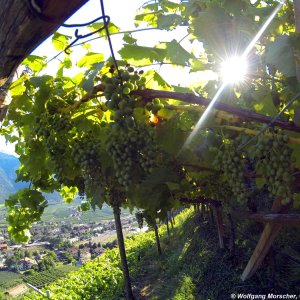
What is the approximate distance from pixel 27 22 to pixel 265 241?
5.56 m

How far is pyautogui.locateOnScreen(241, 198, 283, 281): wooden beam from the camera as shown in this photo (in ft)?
15.9

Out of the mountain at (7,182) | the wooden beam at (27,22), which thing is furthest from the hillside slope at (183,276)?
the mountain at (7,182)

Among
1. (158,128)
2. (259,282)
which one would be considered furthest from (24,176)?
(259,282)

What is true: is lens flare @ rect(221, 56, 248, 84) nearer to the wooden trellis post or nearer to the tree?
the wooden trellis post

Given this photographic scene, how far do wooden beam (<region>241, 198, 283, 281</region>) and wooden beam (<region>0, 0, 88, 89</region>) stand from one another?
4.05m

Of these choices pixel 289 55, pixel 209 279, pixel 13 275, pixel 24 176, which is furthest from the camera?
pixel 13 275

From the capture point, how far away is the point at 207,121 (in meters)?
2.11

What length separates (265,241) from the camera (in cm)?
587

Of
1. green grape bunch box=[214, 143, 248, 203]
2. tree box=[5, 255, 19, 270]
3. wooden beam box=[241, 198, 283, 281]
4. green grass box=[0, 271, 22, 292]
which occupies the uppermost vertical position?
green grape bunch box=[214, 143, 248, 203]

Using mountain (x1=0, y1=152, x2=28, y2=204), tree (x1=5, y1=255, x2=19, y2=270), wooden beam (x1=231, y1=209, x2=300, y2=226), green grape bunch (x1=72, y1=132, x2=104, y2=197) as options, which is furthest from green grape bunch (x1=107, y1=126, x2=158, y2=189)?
mountain (x1=0, y1=152, x2=28, y2=204)

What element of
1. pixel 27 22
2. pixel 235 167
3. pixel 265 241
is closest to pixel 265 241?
pixel 265 241

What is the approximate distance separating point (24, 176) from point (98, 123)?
9.28ft

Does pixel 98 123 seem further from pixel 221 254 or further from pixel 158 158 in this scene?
pixel 221 254

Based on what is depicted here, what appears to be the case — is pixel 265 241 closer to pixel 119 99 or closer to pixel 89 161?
pixel 89 161
